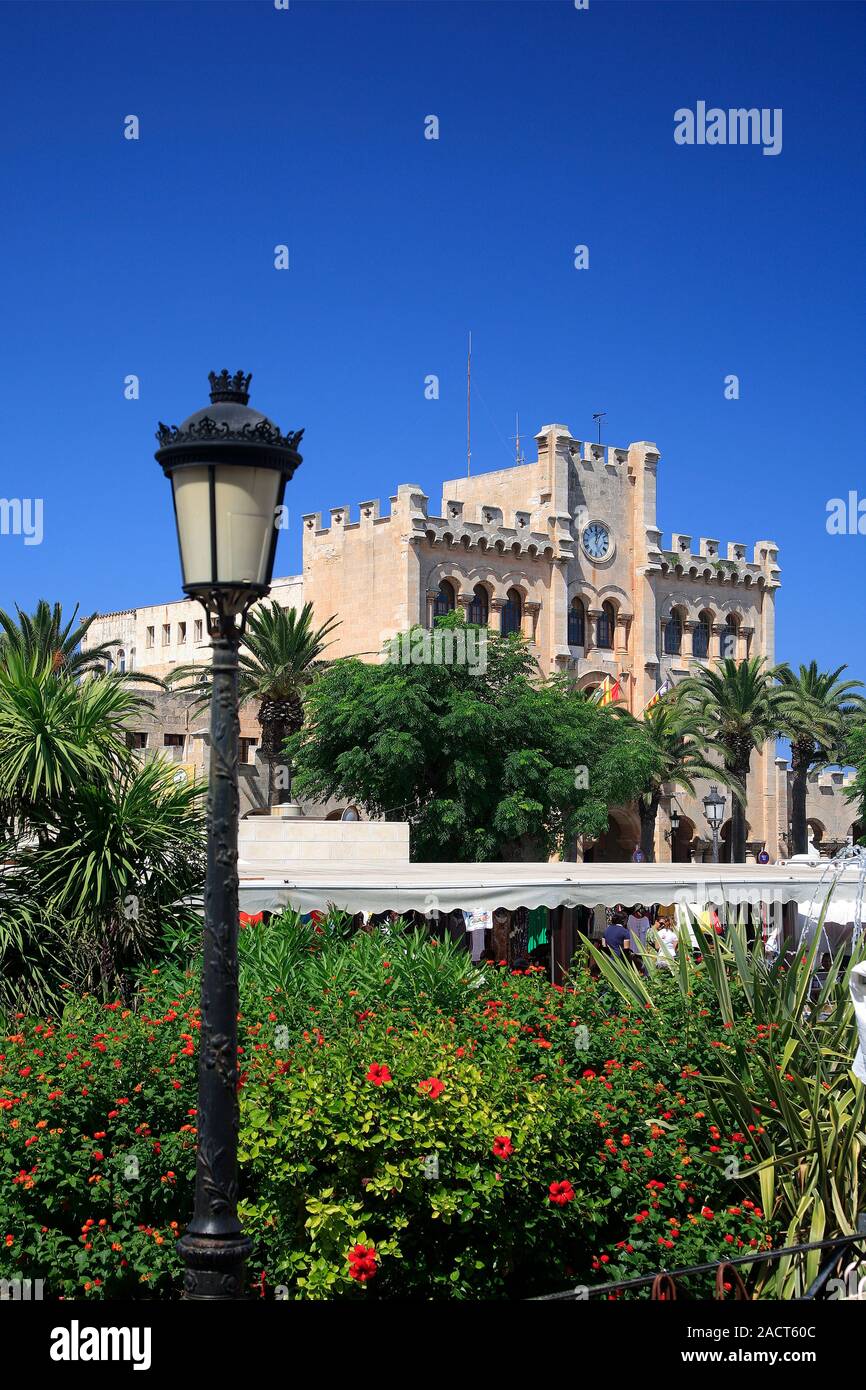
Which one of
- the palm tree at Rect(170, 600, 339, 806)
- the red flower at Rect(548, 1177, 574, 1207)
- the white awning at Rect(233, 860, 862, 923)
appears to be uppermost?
the palm tree at Rect(170, 600, 339, 806)

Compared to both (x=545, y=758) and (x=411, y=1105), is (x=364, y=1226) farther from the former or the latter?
(x=545, y=758)

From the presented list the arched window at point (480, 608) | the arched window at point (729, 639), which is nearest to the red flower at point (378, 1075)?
the arched window at point (480, 608)

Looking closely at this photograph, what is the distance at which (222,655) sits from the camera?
4980 mm

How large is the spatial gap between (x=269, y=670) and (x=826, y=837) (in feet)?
105

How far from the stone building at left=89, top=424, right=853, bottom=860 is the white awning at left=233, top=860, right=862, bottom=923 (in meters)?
29.4

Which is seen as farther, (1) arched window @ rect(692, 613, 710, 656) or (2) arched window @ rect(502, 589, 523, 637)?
(1) arched window @ rect(692, 613, 710, 656)

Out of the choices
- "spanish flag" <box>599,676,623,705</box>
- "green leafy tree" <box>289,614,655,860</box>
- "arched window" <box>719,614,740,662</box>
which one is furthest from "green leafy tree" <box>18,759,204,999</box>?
"arched window" <box>719,614,740,662</box>

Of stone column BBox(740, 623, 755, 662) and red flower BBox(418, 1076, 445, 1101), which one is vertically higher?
stone column BBox(740, 623, 755, 662)

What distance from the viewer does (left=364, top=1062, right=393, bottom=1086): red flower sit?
255 inches

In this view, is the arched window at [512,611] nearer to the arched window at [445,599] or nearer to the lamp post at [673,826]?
the arched window at [445,599]

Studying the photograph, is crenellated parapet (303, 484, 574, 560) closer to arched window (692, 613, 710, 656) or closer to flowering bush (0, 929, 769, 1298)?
arched window (692, 613, 710, 656)

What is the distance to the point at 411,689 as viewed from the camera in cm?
3512

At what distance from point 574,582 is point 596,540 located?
6.27 ft
